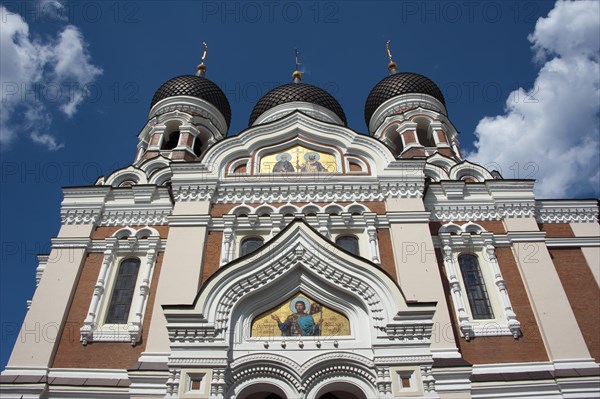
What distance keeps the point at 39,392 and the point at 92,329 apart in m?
1.45

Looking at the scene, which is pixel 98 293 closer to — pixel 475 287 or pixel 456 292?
pixel 456 292

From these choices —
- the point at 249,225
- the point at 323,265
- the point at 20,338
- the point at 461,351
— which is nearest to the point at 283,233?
the point at 323,265

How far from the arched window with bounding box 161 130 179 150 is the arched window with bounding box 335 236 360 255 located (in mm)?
8187

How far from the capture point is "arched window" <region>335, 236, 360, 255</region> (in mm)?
11195

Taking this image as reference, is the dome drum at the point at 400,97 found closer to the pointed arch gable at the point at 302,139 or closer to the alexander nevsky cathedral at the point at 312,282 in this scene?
the alexander nevsky cathedral at the point at 312,282

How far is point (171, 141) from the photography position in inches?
687

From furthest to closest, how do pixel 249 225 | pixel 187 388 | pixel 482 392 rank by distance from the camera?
pixel 249 225 < pixel 482 392 < pixel 187 388

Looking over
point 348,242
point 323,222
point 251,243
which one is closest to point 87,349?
point 251,243

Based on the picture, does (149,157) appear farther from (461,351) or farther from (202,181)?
(461,351)

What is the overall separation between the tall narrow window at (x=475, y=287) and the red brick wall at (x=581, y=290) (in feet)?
6.32

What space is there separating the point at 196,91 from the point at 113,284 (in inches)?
362

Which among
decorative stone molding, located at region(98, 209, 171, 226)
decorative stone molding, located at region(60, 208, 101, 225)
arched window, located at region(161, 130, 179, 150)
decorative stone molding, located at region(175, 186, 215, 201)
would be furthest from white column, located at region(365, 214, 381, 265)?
arched window, located at region(161, 130, 179, 150)

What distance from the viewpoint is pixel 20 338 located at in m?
10.1

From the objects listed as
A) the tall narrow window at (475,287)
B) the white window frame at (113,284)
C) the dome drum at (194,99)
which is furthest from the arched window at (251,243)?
the dome drum at (194,99)
